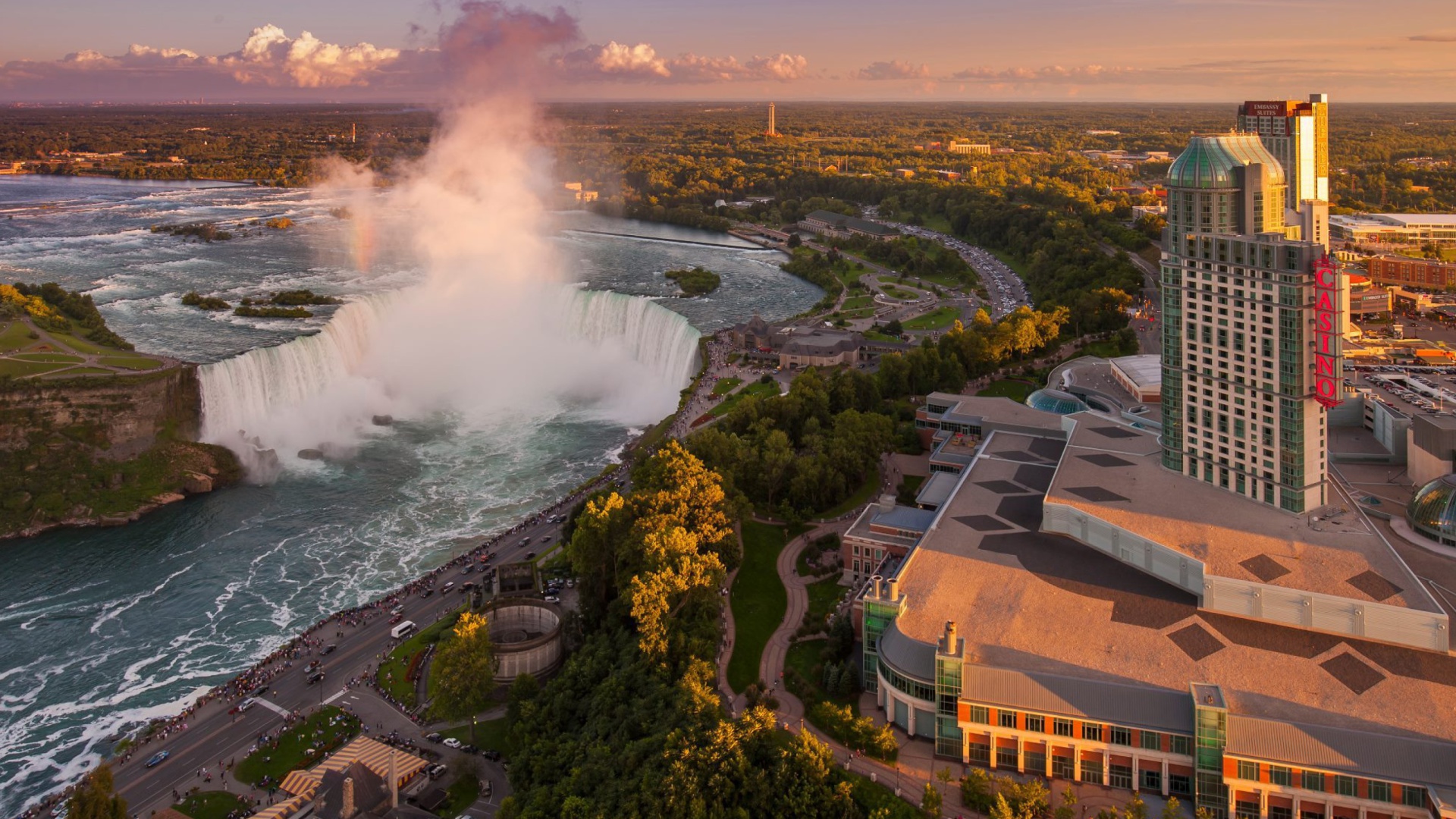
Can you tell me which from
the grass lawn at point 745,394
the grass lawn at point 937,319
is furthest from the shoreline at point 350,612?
the grass lawn at point 937,319

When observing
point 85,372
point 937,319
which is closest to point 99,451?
point 85,372

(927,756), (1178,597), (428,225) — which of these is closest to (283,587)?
(927,756)

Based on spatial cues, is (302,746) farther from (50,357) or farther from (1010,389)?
(1010,389)

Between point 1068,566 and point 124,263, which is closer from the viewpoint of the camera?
point 1068,566

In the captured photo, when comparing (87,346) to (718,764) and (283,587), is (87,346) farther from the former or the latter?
(718,764)

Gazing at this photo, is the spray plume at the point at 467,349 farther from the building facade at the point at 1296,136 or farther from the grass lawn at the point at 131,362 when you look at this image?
the building facade at the point at 1296,136

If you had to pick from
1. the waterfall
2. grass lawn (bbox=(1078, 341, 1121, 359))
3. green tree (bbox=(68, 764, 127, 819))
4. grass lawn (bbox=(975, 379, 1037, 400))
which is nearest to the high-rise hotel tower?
grass lawn (bbox=(975, 379, 1037, 400))

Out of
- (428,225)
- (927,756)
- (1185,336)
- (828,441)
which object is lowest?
(927,756)
